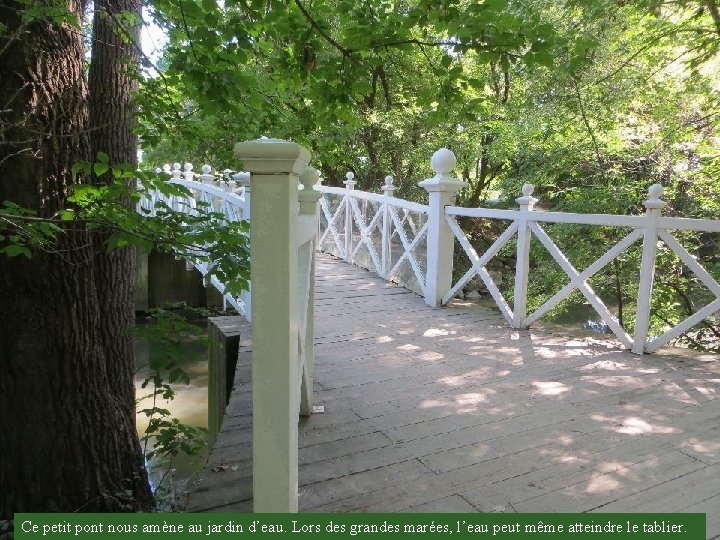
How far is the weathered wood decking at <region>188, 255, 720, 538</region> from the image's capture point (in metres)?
2.15

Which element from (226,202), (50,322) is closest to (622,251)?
(50,322)

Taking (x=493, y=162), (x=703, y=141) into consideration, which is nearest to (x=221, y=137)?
(x=703, y=141)

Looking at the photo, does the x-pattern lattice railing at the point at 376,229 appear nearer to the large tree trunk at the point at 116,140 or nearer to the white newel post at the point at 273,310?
the large tree trunk at the point at 116,140

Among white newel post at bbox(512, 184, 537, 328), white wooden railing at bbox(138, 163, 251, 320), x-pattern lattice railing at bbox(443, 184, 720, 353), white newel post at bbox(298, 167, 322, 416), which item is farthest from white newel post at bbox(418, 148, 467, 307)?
white newel post at bbox(298, 167, 322, 416)

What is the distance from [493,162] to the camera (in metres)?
11.5

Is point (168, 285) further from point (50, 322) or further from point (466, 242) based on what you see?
point (50, 322)

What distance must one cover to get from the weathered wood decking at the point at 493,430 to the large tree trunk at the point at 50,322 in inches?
32.1

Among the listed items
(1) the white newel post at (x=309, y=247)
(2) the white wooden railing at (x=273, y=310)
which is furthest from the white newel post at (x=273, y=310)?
(1) the white newel post at (x=309, y=247)

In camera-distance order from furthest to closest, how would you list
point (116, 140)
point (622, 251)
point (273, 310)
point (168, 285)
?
point (168, 285)
point (622, 251)
point (116, 140)
point (273, 310)

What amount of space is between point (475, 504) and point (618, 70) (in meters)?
6.36

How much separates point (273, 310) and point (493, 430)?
165 cm

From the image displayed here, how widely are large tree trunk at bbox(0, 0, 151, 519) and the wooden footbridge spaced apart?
2.70 ft

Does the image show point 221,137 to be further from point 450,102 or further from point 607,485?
point 607,485

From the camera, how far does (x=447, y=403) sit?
3098 millimetres
